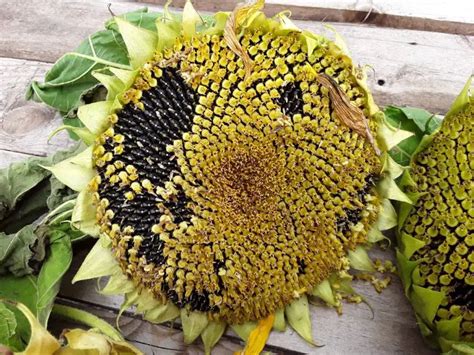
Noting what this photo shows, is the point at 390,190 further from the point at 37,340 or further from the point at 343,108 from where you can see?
the point at 37,340

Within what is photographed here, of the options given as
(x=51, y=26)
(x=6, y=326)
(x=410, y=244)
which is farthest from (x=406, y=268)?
(x=51, y=26)

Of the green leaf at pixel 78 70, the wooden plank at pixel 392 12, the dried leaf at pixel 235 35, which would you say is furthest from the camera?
the wooden plank at pixel 392 12

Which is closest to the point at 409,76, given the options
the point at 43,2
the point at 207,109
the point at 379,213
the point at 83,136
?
the point at 379,213

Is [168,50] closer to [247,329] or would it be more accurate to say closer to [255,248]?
[255,248]

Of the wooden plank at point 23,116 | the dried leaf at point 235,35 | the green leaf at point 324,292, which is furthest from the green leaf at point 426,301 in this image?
the wooden plank at point 23,116

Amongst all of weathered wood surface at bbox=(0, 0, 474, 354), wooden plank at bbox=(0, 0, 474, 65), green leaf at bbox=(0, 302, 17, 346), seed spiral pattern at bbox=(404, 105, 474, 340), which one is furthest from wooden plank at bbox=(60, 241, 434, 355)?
wooden plank at bbox=(0, 0, 474, 65)

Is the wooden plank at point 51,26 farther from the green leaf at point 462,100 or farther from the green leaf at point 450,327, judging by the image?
the green leaf at point 450,327

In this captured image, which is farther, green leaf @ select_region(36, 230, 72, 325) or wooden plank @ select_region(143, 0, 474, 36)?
wooden plank @ select_region(143, 0, 474, 36)

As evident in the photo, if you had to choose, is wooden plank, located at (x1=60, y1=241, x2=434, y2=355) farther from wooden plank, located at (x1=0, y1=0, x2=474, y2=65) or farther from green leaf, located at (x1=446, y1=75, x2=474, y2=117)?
wooden plank, located at (x1=0, y1=0, x2=474, y2=65)
